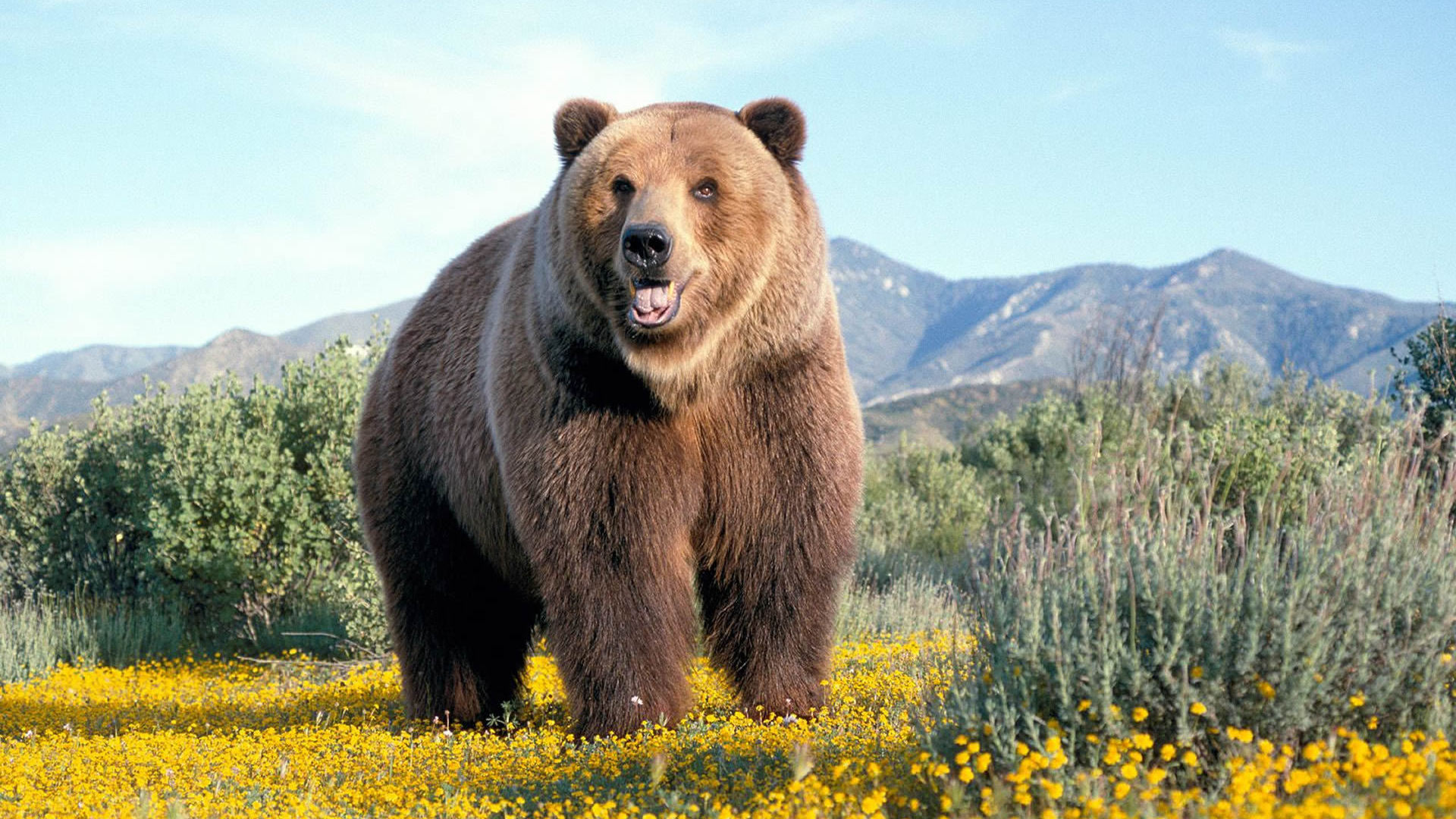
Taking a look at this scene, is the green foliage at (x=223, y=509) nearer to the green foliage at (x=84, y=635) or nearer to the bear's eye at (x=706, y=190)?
the green foliage at (x=84, y=635)

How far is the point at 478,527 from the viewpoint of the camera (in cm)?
615

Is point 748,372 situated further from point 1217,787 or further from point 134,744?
point 134,744

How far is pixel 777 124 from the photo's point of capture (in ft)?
17.3

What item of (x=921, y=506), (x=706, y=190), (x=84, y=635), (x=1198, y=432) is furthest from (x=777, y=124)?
(x=921, y=506)

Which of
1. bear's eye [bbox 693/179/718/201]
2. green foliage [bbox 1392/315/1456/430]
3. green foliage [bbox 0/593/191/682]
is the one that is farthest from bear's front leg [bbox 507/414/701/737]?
green foliage [bbox 0/593/191/682]

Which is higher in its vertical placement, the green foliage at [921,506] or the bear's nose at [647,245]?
the bear's nose at [647,245]

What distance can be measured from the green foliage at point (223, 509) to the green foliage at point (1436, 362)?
946cm

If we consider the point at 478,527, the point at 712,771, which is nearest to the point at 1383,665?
the point at 712,771

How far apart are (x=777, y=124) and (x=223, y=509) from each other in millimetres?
9723

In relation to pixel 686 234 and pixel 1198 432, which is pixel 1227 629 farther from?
pixel 1198 432

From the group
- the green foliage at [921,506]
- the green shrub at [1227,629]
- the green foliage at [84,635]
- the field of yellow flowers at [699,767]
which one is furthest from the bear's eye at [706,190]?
the green foliage at [921,506]

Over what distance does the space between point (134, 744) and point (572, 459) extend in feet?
10.2

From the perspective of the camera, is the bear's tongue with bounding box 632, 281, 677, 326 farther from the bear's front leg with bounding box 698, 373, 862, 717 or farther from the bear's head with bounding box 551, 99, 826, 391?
the bear's front leg with bounding box 698, 373, 862, 717

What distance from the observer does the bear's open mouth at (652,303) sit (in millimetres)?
4730
